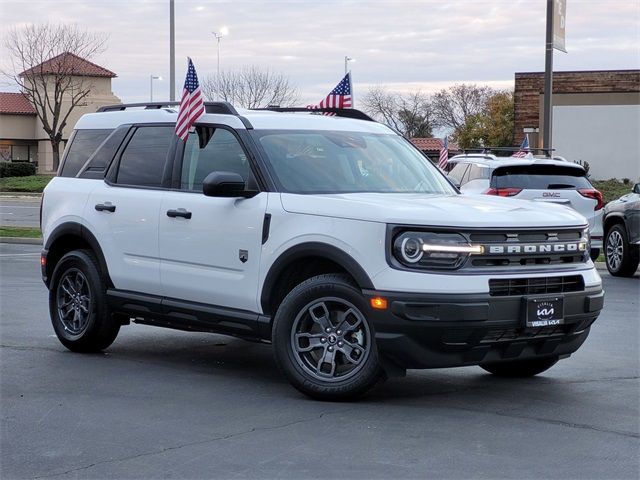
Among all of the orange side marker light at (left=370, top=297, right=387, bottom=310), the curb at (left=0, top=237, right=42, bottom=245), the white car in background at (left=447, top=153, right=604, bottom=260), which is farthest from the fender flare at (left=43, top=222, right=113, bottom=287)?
the curb at (left=0, top=237, right=42, bottom=245)

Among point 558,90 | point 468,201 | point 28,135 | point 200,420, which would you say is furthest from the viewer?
point 28,135

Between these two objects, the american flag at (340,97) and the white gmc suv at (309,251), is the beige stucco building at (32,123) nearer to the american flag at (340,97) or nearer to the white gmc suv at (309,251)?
the american flag at (340,97)

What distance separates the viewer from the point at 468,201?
25.0 ft

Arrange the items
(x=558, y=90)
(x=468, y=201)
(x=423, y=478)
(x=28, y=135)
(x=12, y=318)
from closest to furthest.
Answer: (x=423, y=478)
(x=468, y=201)
(x=12, y=318)
(x=558, y=90)
(x=28, y=135)

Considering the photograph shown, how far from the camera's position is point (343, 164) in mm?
8086

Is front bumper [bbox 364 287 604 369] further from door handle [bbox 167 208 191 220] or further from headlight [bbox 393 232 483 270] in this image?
door handle [bbox 167 208 191 220]

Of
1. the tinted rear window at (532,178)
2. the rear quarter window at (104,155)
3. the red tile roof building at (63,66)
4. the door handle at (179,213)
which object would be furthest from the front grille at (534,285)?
the red tile roof building at (63,66)

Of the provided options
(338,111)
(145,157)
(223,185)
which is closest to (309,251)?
(223,185)

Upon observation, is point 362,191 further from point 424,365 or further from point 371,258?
point 424,365

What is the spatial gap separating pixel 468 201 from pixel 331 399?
172 centimetres

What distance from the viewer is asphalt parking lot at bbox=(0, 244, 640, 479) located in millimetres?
5621

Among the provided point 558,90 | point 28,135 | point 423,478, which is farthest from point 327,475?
point 28,135

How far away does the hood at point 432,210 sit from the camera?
6832 millimetres

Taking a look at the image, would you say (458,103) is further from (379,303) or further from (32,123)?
(379,303)
